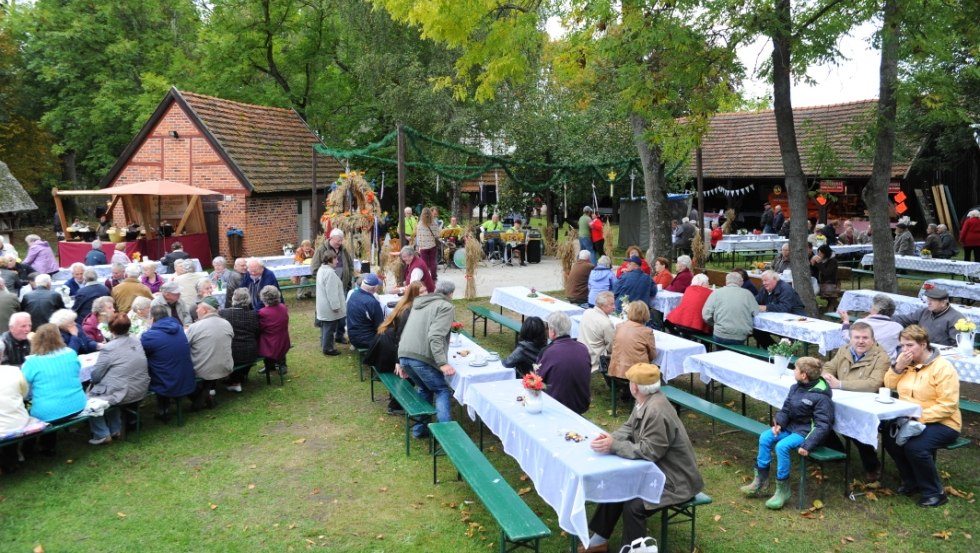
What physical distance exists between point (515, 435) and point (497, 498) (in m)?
0.74

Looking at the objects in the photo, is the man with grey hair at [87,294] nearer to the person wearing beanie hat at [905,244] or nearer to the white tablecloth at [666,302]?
the white tablecloth at [666,302]

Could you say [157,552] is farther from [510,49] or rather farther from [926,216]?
[926,216]

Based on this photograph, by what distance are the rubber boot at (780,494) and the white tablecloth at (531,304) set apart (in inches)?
186

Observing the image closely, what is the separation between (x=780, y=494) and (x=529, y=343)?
9.10 feet

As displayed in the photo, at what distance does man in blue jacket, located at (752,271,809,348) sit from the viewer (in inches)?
411

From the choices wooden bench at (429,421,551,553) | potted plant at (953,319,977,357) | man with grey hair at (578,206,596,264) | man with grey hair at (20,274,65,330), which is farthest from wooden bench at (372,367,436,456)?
man with grey hair at (578,206,596,264)

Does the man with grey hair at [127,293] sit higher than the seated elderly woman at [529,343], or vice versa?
the man with grey hair at [127,293]

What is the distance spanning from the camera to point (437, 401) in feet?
25.1

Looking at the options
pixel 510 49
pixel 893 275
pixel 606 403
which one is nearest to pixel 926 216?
pixel 893 275

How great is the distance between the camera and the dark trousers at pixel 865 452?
650 centimetres

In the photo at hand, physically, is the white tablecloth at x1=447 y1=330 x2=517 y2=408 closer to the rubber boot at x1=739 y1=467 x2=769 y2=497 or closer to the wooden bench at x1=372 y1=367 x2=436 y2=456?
the wooden bench at x1=372 y1=367 x2=436 y2=456

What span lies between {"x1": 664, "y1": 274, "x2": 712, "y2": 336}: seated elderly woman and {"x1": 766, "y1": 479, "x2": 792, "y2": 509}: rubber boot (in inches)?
157

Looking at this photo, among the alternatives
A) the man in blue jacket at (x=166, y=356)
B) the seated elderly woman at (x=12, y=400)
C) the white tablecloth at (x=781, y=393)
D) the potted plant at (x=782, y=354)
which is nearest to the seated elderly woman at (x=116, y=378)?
the man in blue jacket at (x=166, y=356)

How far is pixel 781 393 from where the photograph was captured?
7.04 meters
